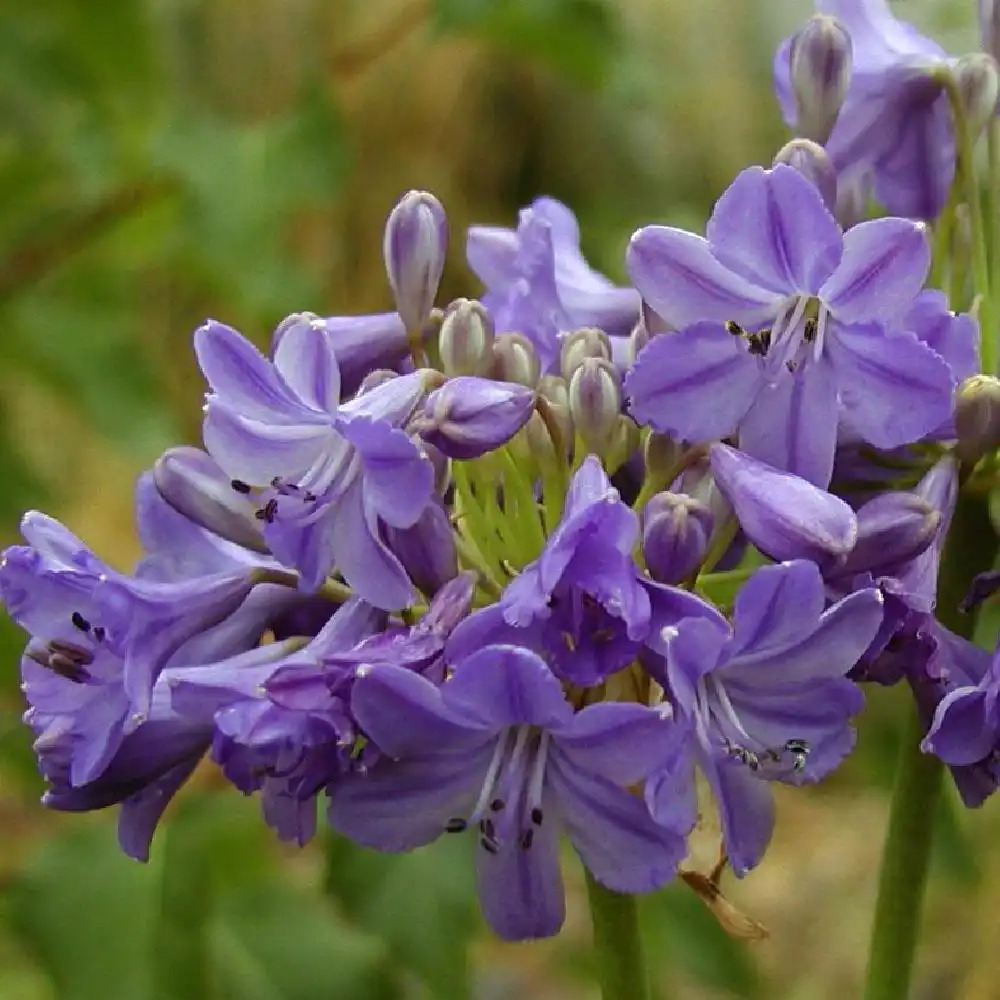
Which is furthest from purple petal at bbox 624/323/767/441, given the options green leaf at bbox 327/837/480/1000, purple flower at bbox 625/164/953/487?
green leaf at bbox 327/837/480/1000

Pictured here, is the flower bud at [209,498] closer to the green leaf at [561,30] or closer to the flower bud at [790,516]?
the flower bud at [790,516]

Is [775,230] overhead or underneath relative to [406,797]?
overhead

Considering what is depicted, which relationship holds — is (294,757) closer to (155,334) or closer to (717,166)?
(155,334)

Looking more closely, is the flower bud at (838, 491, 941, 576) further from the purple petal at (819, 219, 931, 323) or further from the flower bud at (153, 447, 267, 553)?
the flower bud at (153, 447, 267, 553)

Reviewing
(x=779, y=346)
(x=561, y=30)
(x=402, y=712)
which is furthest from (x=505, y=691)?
(x=561, y=30)

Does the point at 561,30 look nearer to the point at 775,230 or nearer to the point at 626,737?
the point at 775,230

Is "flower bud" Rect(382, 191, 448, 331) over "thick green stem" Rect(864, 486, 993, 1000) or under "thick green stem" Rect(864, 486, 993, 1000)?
over

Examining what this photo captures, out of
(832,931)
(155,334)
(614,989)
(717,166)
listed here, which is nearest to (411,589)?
(614,989)
